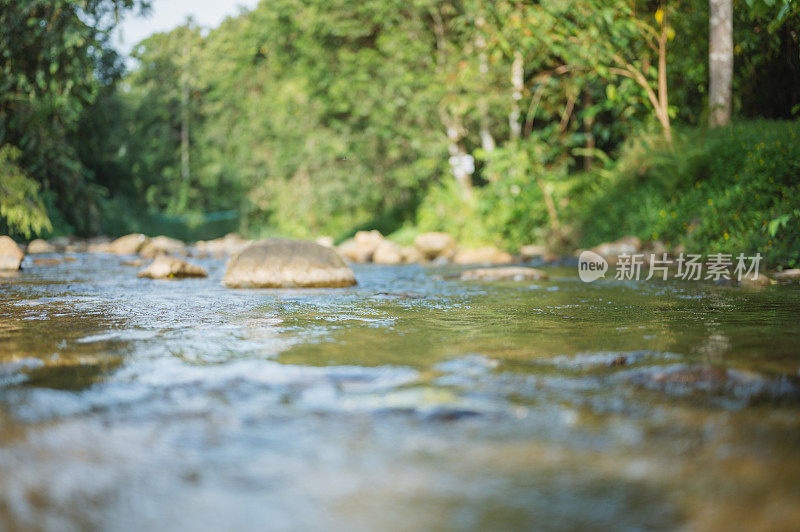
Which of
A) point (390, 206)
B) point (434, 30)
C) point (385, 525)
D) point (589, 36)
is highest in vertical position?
point (434, 30)

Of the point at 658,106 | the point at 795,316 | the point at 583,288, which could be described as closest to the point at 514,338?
the point at 795,316

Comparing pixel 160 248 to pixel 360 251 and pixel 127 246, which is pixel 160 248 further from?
pixel 360 251

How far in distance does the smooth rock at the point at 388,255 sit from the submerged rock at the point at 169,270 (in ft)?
14.4

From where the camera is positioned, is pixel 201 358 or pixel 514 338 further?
pixel 514 338

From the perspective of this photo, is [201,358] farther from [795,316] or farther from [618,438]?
[795,316]

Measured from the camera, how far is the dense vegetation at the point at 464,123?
9547mm

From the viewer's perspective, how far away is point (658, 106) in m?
10.8

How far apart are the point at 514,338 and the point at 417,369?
914mm

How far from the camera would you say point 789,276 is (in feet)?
21.0

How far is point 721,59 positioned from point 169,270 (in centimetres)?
826

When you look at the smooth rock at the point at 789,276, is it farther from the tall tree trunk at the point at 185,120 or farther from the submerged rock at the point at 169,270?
the tall tree trunk at the point at 185,120

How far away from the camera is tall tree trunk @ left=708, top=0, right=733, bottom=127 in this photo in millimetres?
9820

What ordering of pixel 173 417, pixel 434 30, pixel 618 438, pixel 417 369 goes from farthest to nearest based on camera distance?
pixel 434 30 < pixel 417 369 < pixel 173 417 < pixel 618 438

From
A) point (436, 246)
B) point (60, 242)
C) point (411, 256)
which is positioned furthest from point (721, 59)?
point (60, 242)
